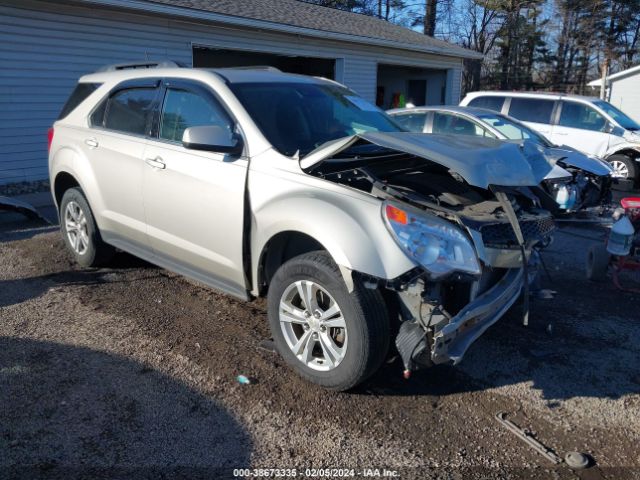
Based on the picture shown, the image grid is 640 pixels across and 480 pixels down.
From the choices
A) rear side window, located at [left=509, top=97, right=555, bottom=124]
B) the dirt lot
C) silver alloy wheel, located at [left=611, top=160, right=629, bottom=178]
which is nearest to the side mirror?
the dirt lot

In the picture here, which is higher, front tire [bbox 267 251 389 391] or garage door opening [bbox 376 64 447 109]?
garage door opening [bbox 376 64 447 109]

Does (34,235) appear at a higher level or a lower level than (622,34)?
lower

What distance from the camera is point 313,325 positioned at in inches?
132

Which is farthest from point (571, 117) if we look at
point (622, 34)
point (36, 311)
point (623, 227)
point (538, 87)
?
point (622, 34)

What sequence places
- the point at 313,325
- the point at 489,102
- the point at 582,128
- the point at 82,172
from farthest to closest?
the point at 489,102 → the point at 582,128 → the point at 82,172 → the point at 313,325

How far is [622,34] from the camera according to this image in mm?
40062

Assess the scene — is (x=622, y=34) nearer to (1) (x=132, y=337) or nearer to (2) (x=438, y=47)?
(2) (x=438, y=47)

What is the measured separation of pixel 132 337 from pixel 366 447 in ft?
6.85

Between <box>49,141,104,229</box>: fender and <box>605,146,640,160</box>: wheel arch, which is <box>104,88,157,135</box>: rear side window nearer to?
<box>49,141,104,229</box>: fender

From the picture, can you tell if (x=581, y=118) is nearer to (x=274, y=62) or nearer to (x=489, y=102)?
(x=489, y=102)

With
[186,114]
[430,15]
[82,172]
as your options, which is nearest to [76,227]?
[82,172]

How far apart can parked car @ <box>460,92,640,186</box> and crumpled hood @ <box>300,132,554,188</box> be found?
8790 millimetres

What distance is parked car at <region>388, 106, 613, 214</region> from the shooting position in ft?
22.7

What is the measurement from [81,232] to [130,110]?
4.73 ft
